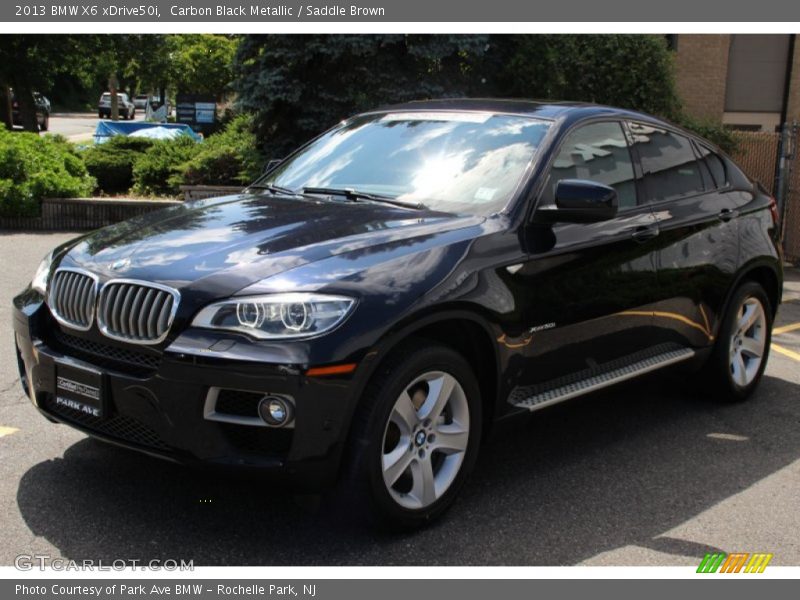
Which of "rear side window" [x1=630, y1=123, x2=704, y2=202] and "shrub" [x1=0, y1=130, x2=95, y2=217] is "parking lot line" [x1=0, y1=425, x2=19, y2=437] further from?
"shrub" [x1=0, y1=130, x2=95, y2=217]

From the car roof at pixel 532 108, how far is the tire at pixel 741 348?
129 cm

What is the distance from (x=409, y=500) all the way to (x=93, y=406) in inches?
50.6

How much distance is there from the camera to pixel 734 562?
3.86m

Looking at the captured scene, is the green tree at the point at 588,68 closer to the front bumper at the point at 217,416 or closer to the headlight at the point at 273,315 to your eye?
the headlight at the point at 273,315

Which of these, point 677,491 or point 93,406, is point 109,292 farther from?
point 677,491

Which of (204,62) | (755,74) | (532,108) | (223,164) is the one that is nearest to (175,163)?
(223,164)

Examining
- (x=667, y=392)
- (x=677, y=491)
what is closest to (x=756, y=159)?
(x=667, y=392)

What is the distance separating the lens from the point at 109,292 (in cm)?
371

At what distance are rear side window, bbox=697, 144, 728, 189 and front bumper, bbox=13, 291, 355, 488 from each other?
3.32 m

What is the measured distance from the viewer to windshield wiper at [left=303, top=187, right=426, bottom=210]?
4.54 meters

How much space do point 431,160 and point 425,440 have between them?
1.57 m

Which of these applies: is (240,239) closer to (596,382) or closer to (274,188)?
(274,188)

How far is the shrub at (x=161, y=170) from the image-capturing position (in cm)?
1490

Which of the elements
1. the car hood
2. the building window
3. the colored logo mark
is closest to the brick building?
the building window
